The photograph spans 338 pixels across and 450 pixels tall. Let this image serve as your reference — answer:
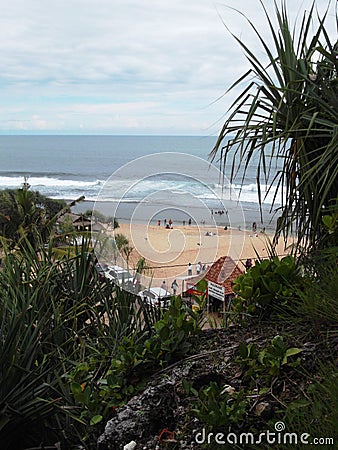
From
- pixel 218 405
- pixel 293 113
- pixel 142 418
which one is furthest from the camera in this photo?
pixel 293 113

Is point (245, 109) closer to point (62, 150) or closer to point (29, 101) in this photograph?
point (62, 150)

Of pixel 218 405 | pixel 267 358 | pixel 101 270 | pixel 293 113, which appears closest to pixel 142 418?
pixel 218 405

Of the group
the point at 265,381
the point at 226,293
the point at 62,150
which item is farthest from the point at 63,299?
the point at 62,150

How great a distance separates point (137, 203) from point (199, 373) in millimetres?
626

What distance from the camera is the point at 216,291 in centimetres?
165

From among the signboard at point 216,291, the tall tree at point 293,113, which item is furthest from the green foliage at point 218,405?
the tall tree at point 293,113

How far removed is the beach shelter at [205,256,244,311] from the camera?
5.41ft

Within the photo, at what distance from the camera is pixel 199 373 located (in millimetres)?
1236

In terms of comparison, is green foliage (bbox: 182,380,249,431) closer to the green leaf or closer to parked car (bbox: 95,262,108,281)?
the green leaf

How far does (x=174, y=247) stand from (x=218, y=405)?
0.65 m

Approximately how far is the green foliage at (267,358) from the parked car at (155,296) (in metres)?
0.49

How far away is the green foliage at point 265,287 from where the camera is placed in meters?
1.47

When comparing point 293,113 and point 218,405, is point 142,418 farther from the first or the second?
point 293,113

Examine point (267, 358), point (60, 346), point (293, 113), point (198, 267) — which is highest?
point (293, 113)
